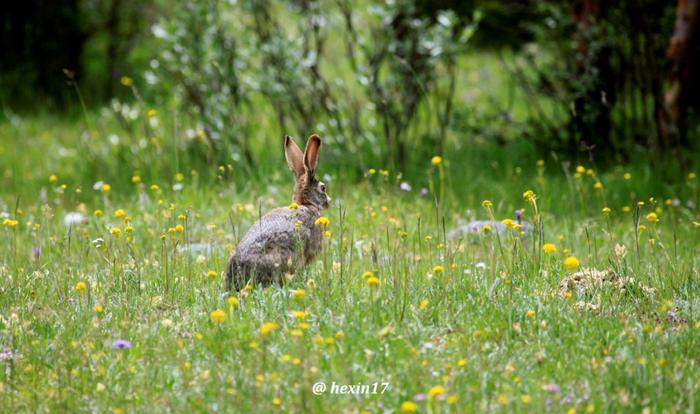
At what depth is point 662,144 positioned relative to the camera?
9.09 meters

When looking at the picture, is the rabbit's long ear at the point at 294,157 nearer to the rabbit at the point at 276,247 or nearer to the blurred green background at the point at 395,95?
the rabbit at the point at 276,247

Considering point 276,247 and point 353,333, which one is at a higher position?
point 276,247

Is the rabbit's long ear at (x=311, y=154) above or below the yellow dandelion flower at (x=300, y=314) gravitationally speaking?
above

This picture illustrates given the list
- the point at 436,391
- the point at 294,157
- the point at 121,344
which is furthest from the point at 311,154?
the point at 436,391

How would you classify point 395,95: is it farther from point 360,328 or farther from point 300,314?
point 300,314

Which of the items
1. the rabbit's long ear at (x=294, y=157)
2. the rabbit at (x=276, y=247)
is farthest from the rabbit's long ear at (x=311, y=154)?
the rabbit's long ear at (x=294, y=157)

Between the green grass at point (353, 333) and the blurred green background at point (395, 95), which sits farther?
the blurred green background at point (395, 95)

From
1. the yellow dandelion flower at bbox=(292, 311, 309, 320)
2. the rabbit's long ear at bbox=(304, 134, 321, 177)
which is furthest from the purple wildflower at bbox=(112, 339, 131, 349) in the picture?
the rabbit's long ear at bbox=(304, 134, 321, 177)

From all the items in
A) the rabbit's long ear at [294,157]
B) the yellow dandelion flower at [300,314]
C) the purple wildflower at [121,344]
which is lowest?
the purple wildflower at [121,344]

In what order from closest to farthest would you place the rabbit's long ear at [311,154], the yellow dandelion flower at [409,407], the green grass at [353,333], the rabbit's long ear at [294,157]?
the yellow dandelion flower at [409,407]
the green grass at [353,333]
the rabbit's long ear at [311,154]
the rabbit's long ear at [294,157]

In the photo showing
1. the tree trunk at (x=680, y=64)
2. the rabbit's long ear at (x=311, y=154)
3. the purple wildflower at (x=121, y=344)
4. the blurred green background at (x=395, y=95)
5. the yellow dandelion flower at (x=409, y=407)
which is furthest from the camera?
the blurred green background at (x=395, y=95)

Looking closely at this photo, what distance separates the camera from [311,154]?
19.5 ft

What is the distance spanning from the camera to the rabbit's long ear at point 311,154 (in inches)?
231

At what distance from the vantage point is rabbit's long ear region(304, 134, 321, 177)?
5.88 metres
